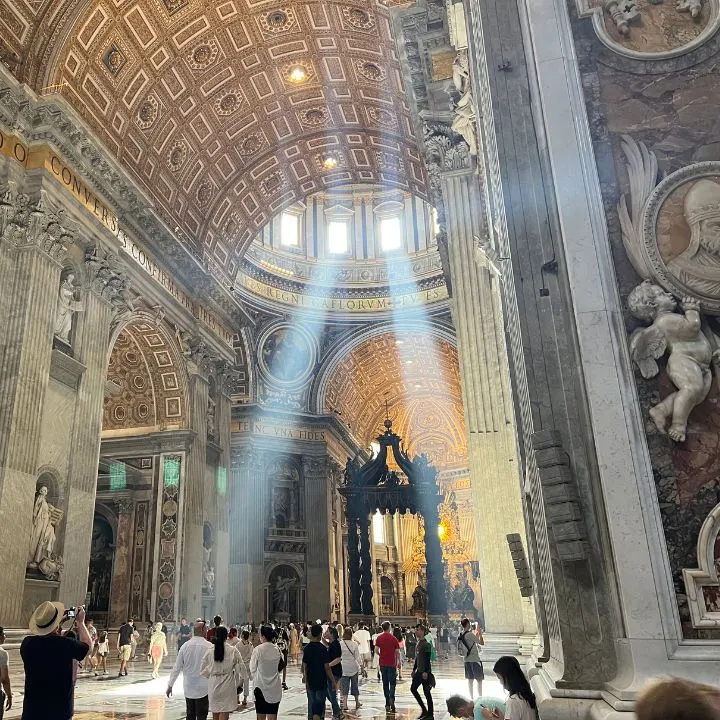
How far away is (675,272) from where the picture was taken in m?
3.18

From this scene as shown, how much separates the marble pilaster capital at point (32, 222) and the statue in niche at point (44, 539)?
3.63m

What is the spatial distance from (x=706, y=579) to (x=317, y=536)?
21.8 metres

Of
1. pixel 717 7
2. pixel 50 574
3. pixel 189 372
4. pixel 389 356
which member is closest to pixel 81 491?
pixel 50 574

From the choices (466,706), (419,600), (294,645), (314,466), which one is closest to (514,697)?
(466,706)

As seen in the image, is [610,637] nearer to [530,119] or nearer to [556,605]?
[556,605]

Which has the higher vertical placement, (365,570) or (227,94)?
(227,94)

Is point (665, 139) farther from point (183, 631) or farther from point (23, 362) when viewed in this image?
point (183, 631)

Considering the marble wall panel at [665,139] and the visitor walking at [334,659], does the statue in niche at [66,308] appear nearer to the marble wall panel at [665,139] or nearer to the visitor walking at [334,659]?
the visitor walking at [334,659]

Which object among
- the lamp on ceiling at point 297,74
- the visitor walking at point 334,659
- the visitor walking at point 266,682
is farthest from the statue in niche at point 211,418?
the visitor walking at point 266,682

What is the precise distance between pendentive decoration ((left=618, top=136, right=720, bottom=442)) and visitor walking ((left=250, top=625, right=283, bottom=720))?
128 inches

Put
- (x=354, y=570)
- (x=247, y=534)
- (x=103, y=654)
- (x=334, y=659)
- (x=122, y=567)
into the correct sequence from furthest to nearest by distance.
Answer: (x=247, y=534)
(x=354, y=570)
(x=122, y=567)
(x=103, y=654)
(x=334, y=659)

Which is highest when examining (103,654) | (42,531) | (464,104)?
(464,104)

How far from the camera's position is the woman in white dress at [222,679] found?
452 cm

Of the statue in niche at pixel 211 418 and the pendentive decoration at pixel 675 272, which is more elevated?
the statue in niche at pixel 211 418
